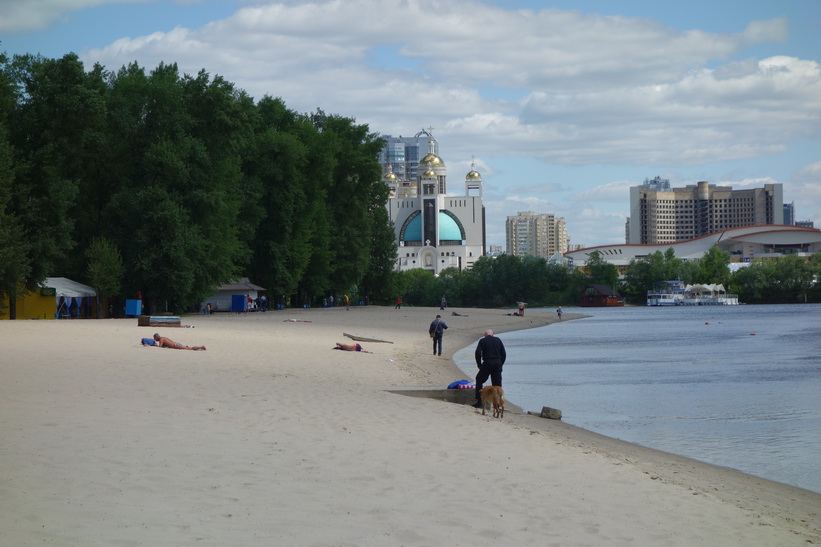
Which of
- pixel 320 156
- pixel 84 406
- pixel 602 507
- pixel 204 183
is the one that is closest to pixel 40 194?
pixel 204 183

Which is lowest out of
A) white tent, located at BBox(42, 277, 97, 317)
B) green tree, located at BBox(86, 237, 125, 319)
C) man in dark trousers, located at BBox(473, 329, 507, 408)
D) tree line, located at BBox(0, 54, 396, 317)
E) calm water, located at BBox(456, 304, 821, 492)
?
calm water, located at BBox(456, 304, 821, 492)

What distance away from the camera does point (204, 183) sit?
4931cm

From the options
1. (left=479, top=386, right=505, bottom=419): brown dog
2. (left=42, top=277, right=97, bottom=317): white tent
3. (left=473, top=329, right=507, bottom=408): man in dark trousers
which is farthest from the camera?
(left=42, top=277, right=97, bottom=317): white tent

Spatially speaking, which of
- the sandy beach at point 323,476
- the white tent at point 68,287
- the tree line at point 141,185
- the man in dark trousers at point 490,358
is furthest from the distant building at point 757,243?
the sandy beach at point 323,476

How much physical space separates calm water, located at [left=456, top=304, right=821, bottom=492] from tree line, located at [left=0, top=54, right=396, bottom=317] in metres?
17.5

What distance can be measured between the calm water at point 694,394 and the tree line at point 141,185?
1747 centimetres

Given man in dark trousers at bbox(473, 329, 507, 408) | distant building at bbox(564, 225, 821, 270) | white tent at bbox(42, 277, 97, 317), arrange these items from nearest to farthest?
man in dark trousers at bbox(473, 329, 507, 408)
white tent at bbox(42, 277, 97, 317)
distant building at bbox(564, 225, 821, 270)

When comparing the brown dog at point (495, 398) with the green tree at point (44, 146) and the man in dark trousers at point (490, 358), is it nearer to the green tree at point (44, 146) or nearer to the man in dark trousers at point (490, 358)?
the man in dark trousers at point (490, 358)

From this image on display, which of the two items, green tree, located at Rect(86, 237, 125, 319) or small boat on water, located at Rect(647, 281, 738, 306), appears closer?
green tree, located at Rect(86, 237, 125, 319)

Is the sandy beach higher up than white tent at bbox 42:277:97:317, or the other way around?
white tent at bbox 42:277:97:317

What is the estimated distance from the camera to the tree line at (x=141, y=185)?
141ft

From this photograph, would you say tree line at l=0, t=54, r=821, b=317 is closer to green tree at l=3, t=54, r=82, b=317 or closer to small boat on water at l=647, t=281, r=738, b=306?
green tree at l=3, t=54, r=82, b=317

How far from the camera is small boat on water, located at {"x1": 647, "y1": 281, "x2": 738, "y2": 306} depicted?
12938 cm

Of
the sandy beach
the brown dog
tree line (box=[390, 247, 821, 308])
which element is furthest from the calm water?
tree line (box=[390, 247, 821, 308])
